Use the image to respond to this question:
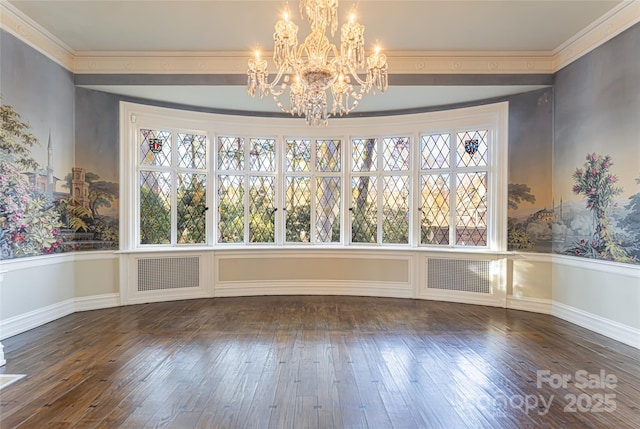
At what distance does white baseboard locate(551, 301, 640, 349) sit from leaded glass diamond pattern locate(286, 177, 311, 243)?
12.4 ft

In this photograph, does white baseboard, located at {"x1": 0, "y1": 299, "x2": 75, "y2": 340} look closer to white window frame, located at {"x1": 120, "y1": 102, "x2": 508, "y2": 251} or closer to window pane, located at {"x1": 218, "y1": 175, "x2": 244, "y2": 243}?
white window frame, located at {"x1": 120, "y1": 102, "x2": 508, "y2": 251}

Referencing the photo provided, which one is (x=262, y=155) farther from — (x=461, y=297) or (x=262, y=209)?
(x=461, y=297)

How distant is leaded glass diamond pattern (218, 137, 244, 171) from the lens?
618 centimetres

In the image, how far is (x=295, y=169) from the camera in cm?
638

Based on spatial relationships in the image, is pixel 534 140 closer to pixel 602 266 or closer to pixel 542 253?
pixel 542 253

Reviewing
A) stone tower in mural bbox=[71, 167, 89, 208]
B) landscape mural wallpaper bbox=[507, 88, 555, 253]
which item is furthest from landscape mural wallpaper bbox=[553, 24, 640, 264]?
stone tower in mural bbox=[71, 167, 89, 208]

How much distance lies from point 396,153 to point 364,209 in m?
1.08

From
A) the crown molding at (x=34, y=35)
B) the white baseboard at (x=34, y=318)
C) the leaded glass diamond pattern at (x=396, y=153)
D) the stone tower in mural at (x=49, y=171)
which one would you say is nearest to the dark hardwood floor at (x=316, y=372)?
the white baseboard at (x=34, y=318)

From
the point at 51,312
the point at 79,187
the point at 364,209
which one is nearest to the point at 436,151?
the point at 364,209

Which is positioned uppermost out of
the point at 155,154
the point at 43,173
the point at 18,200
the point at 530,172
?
the point at 155,154

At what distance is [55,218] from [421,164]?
525 cm

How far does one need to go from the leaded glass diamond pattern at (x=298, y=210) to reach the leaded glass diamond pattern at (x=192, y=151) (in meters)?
1.47

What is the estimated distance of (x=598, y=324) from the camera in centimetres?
417

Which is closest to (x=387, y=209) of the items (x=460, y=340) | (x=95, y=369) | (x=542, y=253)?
(x=542, y=253)
